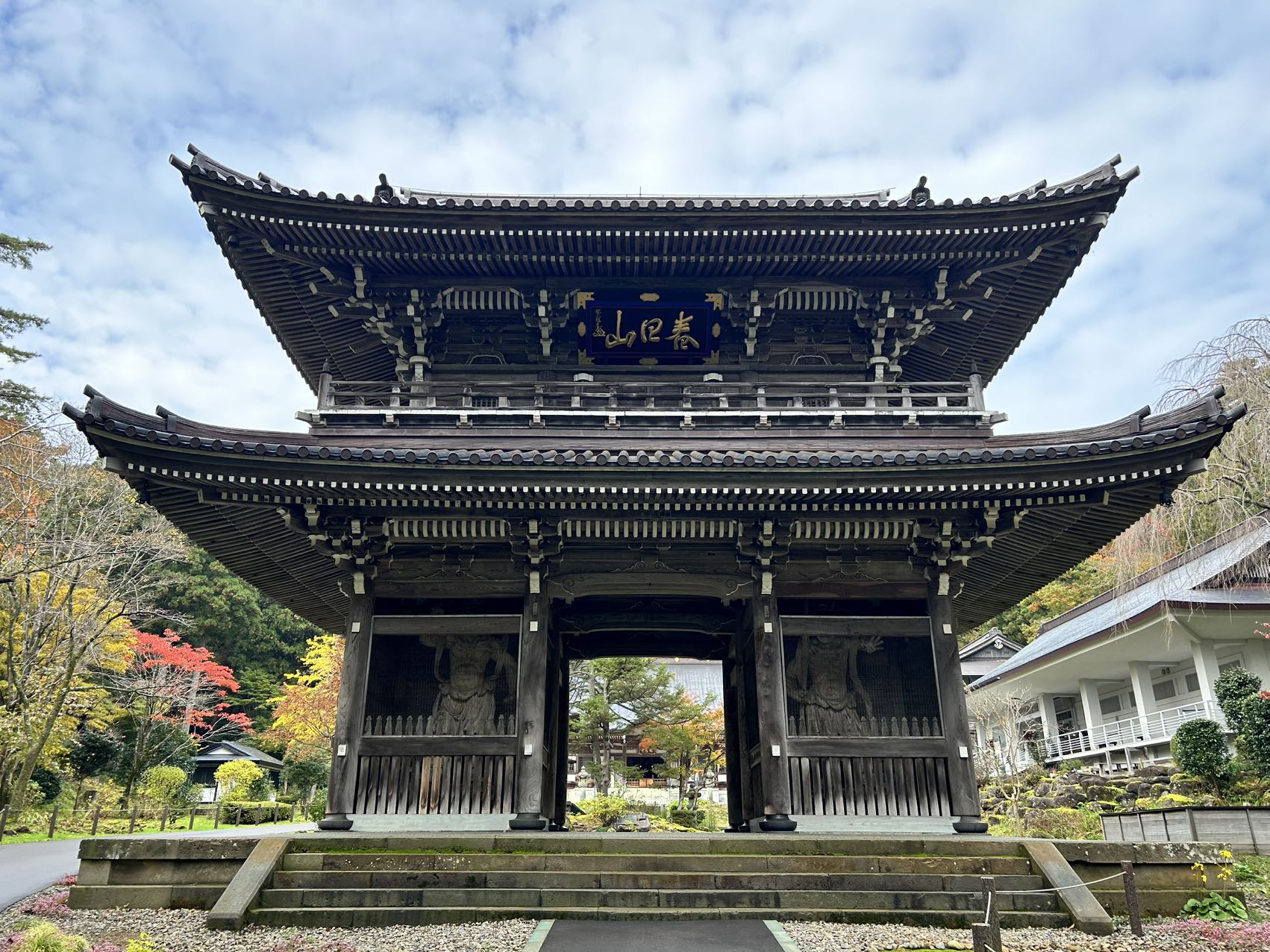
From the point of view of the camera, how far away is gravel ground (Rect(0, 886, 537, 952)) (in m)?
7.91

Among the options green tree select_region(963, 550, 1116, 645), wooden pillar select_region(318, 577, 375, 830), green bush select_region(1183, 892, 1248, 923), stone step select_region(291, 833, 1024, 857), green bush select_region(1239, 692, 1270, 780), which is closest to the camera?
green bush select_region(1183, 892, 1248, 923)

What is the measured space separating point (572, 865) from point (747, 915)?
2.12m

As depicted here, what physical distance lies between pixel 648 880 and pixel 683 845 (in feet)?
2.33

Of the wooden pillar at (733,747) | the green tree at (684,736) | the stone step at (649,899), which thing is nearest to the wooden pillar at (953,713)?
the stone step at (649,899)

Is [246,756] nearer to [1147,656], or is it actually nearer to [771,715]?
[771,715]

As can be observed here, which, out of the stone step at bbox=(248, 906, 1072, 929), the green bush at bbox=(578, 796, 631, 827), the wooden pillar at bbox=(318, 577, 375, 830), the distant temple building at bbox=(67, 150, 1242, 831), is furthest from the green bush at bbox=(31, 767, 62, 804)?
the stone step at bbox=(248, 906, 1072, 929)

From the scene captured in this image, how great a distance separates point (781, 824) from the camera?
440 inches

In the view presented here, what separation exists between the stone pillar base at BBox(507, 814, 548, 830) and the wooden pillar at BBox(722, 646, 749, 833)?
5031 millimetres

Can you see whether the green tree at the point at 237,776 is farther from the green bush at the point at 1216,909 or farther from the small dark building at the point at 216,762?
the green bush at the point at 1216,909

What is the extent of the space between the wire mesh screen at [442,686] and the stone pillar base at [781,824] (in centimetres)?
391

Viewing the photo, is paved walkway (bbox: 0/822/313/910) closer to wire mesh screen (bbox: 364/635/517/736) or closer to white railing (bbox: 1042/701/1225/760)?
wire mesh screen (bbox: 364/635/517/736)

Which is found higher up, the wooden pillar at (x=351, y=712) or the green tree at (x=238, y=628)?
the green tree at (x=238, y=628)

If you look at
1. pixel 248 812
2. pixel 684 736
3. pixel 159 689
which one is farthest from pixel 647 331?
pixel 159 689

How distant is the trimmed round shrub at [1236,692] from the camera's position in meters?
20.8
